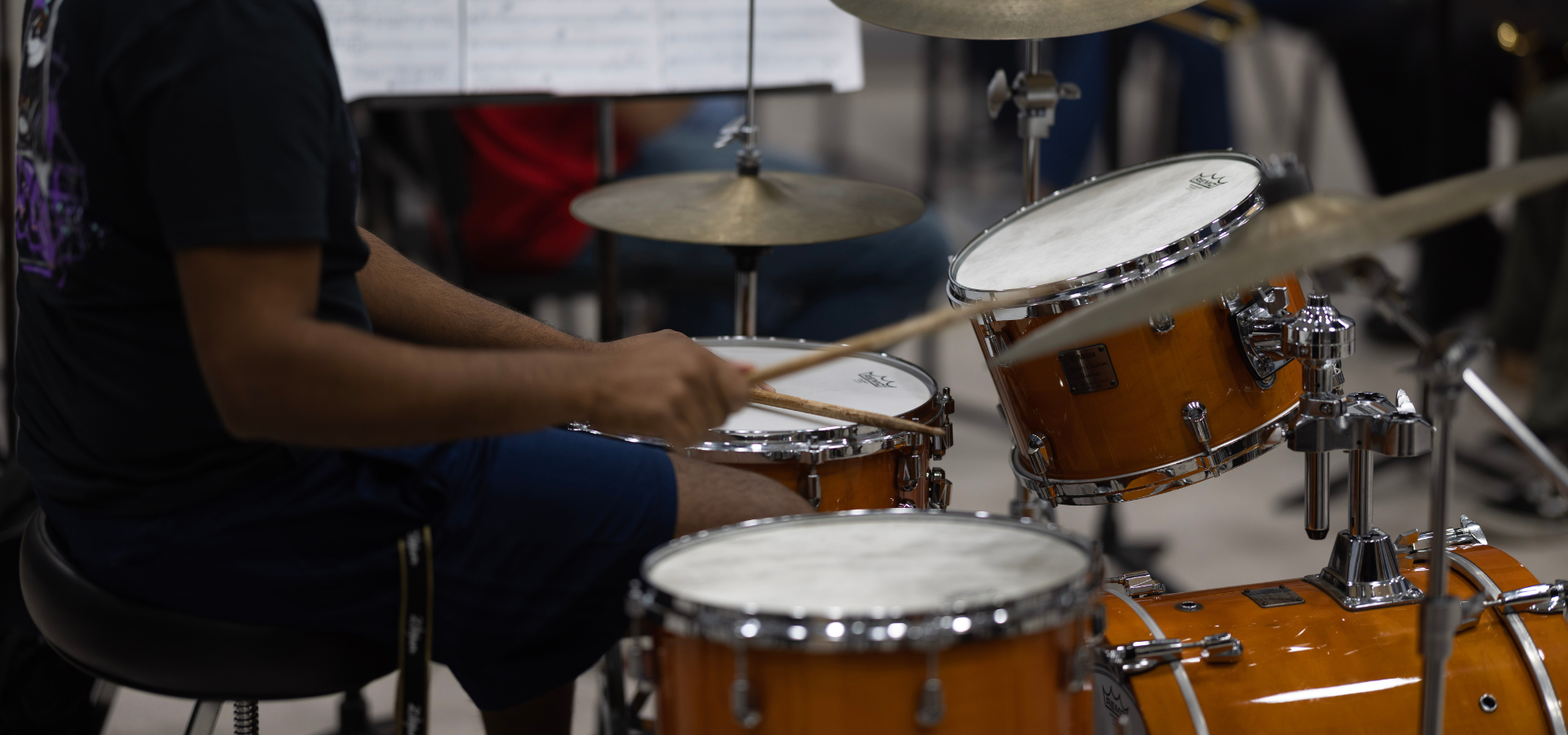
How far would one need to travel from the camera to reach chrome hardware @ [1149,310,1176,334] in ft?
4.35

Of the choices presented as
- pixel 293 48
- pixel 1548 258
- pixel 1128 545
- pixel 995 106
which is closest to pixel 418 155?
pixel 995 106

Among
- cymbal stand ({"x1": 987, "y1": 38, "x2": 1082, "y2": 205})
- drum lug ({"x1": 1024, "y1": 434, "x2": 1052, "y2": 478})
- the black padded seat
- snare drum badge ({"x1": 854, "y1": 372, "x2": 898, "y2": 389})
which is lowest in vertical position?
the black padded seat

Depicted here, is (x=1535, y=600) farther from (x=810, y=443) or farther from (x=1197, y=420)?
(x=810, y=443)

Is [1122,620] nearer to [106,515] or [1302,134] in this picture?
[106,515]

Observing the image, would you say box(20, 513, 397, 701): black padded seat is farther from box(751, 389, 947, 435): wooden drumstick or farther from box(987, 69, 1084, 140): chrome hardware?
box(987, 69, 1084, 140): chrome hardware

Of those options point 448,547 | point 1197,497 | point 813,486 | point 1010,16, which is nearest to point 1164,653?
point 813,486

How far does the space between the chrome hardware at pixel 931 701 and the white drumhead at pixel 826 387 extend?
468 millimetres

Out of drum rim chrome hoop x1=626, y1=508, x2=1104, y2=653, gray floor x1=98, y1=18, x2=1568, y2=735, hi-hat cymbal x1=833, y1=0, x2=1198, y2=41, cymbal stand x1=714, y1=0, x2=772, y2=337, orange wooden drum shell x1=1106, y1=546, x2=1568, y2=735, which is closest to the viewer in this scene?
drum rim chrome hoop x1=626, y1=508, x2=1104, y2=653

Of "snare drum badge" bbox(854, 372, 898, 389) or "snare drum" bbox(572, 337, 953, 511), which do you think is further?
"snare drum badge" bbox(854, 372, 898, 389)

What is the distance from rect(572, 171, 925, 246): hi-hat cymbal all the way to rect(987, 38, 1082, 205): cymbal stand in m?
0.17

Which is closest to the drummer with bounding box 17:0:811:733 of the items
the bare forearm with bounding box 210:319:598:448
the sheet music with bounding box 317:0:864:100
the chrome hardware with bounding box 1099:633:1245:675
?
the bare forearm with bounding box 210:319:598:448

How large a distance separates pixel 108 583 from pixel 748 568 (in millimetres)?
561

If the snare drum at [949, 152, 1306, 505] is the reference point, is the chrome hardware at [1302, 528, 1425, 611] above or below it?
below

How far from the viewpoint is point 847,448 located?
50.9 inches
